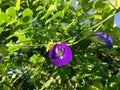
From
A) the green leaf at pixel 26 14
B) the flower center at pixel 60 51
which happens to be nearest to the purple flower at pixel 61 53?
the flower center at pixel 60 51

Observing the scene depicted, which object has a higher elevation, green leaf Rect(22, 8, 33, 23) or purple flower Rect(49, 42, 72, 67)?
green leaf Rect(22, 8, 33, 23)

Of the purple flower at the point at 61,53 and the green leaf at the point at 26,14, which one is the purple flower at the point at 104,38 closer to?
the purple flower at the point at 61,53

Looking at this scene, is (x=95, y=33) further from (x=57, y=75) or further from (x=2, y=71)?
(x=2, y=71)

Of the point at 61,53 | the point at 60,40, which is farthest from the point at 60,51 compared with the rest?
the point at 60,40

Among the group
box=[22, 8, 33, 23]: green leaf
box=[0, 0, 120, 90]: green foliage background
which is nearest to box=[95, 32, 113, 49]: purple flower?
box=[0, 0, 120, 90]: green foliage background

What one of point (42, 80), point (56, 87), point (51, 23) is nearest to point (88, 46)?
point (51, 23)

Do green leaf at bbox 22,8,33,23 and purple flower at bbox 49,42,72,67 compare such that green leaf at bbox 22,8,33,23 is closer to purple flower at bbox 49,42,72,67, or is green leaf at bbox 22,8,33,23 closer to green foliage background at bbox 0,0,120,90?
green foliage background at bbox 0,0,120,90

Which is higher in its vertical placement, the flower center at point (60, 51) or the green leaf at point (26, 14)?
the green leaf at point (26, 14)
